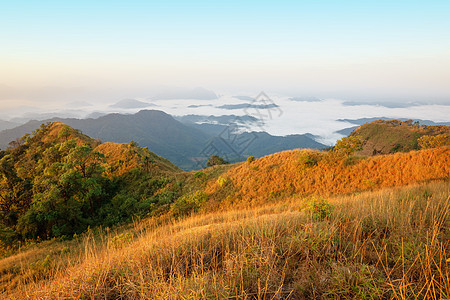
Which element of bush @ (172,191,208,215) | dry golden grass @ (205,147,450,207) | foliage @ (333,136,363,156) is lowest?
bush @ (172,191,208,215)

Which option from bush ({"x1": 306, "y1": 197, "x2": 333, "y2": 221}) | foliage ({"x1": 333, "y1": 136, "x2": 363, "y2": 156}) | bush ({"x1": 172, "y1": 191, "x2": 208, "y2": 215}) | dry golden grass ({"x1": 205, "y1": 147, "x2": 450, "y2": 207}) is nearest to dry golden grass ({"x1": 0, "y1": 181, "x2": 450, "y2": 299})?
bush ({"x1": 306, "y1": 197, "x2": 333, "y2": 221})

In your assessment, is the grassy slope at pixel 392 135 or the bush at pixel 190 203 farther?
the grassy slope at pixel 392 135

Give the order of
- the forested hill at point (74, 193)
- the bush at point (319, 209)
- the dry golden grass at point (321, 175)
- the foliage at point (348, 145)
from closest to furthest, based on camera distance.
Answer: the bush at point (319, 209)
the dry golden grass at point (321, 175)
the forested hill at point (74, 193)
the foliage at point (348, 145)

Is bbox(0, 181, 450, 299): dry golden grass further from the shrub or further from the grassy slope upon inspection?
the grassy slope

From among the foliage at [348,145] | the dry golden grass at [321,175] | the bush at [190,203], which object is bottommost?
the bush at [190,203]

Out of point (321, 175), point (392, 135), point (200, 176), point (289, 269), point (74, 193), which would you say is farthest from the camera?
point (392, 135)

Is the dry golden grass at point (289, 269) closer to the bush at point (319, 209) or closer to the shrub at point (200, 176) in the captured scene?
the bush at point (319, 209)

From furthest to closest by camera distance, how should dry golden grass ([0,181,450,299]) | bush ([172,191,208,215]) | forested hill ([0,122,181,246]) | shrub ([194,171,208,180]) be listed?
shrub ([194,171,208,180]), bush ([172,191,208,215]), forested hill ([0,122,181,246]), dry golden grass ([0,181,450,299])

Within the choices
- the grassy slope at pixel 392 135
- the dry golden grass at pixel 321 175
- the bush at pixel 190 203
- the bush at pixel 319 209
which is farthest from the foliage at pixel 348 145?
the grassy slope at pixel 392 135

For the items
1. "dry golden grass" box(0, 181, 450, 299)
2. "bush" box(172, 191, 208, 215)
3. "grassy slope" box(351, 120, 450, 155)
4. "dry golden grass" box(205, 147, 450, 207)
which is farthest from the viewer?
"grassy slope" box(351, 120, 450, 155)

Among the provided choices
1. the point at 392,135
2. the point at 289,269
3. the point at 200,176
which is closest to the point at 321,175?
the point at 200,176

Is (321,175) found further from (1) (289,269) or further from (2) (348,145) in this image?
(1) (289,269)

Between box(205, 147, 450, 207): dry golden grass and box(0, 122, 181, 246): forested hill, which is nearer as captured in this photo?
box(205, 147, 450, 207): dry golden grass

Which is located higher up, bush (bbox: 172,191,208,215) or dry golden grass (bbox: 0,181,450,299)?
dry golden grass (bbox: 0,181,450,299)
